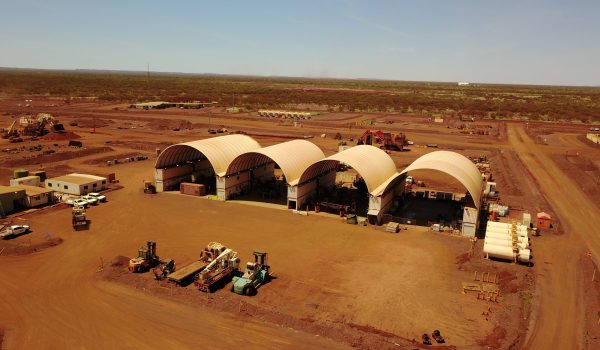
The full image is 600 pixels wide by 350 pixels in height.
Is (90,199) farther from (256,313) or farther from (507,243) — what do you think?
(507,243)

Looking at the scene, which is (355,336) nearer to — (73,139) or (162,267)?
(162,267)

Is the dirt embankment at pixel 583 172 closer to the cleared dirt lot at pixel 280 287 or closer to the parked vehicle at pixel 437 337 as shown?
the cleared dirt lot at pixel 280 287

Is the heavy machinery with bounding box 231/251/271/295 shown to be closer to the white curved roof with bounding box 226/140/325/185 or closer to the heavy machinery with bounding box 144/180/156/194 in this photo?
the white curved roof with bounding box 226/140/325/185

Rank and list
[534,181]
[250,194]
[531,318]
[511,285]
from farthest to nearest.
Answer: [534,181], [250,194], [511,285], [531,318]

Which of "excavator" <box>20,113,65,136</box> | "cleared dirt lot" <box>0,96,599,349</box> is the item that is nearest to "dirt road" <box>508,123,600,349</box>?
"cleared dirt lot" <box>0,96,599,349</box>

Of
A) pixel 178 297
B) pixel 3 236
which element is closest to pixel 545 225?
pixel 178 297

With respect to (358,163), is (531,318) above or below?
below

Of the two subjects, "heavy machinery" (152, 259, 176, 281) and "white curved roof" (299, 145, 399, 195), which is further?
"white curved roof" (299, 145, 399, 195)

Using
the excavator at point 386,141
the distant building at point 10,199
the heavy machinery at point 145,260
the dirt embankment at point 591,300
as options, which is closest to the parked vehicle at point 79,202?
the distant building at point 10,199
